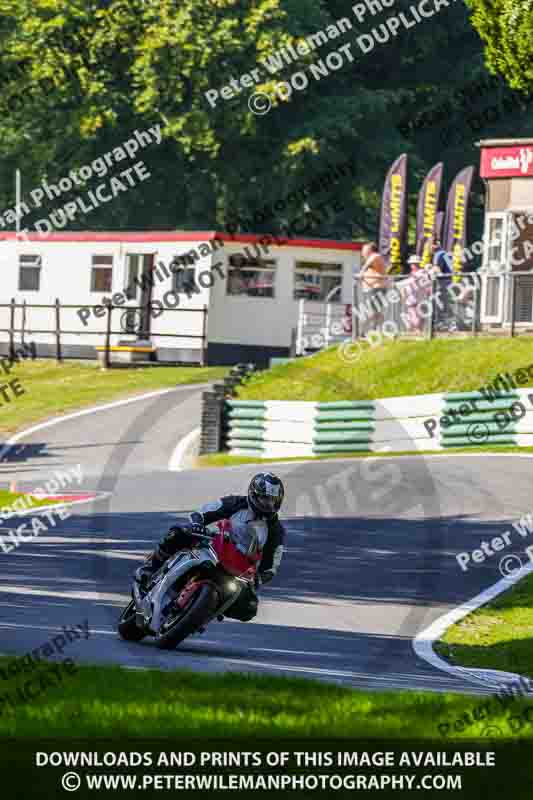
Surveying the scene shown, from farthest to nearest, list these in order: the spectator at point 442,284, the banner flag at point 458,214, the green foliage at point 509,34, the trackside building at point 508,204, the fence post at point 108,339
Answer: the fence post at point 108,339 → the banner flag at point 458,214 → the trackside building at point 508,204 → the spectator at point 442,284 → the green foliage at point 509,34

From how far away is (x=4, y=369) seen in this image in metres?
42.7

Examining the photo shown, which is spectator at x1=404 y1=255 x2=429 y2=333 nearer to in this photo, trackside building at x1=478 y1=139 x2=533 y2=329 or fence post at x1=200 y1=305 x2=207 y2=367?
trackside building at x1=478 y1=139 x2=533 y2=329

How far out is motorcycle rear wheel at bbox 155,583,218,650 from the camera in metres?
11.3

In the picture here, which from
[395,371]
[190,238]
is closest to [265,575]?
[395,371]

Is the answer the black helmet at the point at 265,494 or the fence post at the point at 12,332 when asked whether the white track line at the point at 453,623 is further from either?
the fence post at the point at 12,332

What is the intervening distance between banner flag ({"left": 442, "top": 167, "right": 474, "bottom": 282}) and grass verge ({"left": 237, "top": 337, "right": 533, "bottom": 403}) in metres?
4.27

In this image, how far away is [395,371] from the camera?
101ft

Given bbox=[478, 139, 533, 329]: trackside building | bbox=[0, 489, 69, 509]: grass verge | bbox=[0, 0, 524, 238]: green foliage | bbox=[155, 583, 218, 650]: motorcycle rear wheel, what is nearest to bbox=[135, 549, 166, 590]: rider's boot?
bbox=[155, 583, 218, 650]: motorcycle rear wheel

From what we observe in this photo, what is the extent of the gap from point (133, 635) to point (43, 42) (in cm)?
4313

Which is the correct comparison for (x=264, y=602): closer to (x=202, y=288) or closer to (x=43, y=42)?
(x=202, y=288)

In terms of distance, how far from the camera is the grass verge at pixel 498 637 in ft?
43.8

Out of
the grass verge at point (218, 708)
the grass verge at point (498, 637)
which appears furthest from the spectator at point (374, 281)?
the grass verge at point (218, 708)

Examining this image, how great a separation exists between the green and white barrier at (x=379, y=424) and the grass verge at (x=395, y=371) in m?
0.86

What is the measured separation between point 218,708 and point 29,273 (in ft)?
126
